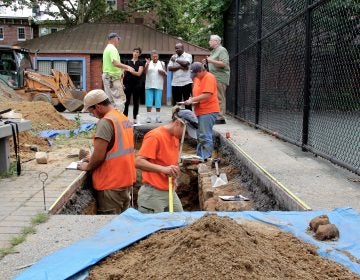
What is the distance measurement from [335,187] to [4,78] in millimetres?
17510

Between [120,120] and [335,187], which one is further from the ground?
[120,120]

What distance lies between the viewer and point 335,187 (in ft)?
16.3

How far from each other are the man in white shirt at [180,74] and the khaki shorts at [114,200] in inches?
219

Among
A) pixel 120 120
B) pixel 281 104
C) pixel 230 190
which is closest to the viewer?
pixel 120 120

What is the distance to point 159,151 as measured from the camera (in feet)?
16.2

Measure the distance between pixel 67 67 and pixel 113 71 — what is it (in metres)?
16.9

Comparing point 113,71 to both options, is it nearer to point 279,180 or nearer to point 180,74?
point 180,74

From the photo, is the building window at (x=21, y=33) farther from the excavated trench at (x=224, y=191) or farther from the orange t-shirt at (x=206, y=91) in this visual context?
the orange t-shirt at (x=206, y=91)

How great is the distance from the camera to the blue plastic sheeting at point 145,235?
287cm

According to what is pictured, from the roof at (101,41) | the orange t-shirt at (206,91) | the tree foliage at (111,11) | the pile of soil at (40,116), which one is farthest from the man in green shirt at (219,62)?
the tree foliage at (111,11)

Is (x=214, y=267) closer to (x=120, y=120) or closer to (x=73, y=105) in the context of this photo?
(x=120, y=120)

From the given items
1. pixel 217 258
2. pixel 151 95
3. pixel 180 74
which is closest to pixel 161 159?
pixel 217 258

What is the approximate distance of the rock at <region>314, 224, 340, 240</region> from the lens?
3.33 metres

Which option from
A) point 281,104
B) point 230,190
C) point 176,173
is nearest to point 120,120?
point 176,173
